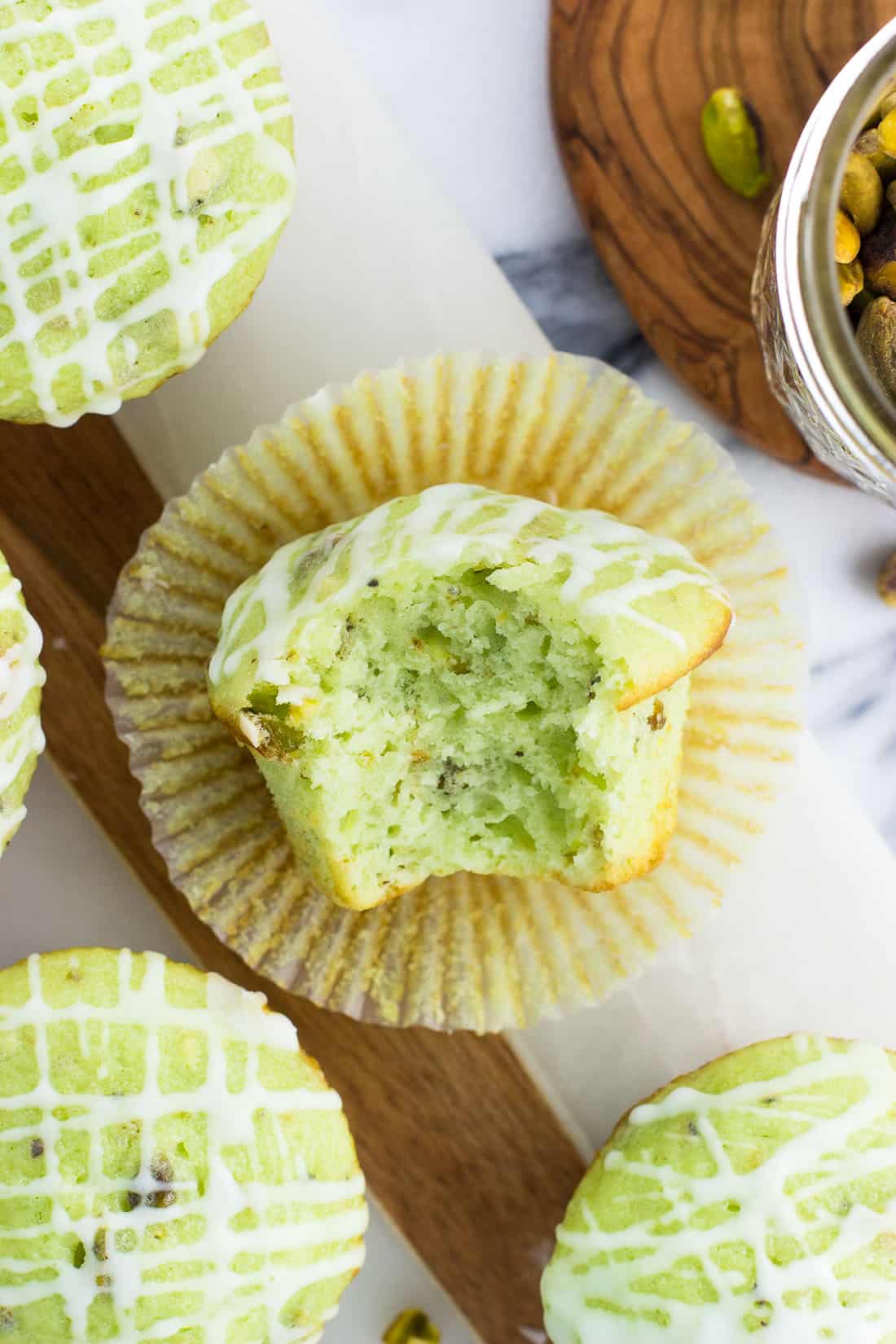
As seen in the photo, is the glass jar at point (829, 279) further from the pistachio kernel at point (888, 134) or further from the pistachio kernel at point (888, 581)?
the pistachio kernel at point (888, 581)

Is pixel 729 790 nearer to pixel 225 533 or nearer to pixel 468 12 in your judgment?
pixel 225 533

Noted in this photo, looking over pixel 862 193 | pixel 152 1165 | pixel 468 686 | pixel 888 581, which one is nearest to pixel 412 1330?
pixel 152 1165

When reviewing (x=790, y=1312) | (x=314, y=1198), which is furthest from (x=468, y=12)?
(x=790, y=1312)

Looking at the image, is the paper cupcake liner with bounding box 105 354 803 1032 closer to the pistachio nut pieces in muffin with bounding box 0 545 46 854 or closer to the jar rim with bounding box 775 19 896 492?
the pistachio nut pieces in muffin with bounding box 0 545 46 854

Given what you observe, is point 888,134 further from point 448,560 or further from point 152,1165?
point 152,1165

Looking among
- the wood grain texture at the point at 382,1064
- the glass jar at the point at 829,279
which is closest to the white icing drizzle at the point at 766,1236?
the wood grain texture at the point at 382,1064

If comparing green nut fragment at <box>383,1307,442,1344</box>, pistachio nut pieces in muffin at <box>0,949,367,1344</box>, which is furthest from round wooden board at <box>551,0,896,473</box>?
green nut fragment at <box>383,1307,442,1344</box>

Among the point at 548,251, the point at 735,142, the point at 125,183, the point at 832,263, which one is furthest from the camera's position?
the point at 548,251
